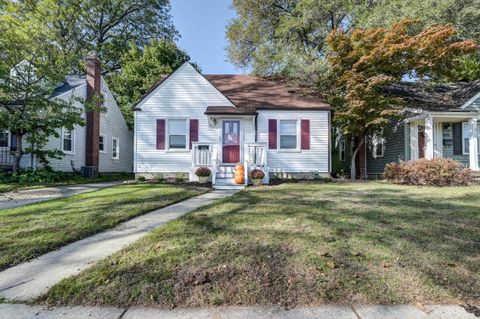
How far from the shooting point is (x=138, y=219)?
5.36m

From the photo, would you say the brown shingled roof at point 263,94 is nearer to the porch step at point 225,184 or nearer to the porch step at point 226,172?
the porch step at point 226,172

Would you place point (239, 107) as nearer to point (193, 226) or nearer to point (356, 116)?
point (356, 116)

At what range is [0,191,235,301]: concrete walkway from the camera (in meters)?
2.73

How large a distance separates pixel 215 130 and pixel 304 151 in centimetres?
420

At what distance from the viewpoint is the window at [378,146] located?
1658cm

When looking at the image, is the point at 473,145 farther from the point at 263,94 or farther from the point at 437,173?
the point at 263,94

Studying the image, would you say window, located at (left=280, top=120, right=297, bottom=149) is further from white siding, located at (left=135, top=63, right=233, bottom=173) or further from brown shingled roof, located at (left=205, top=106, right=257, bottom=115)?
white siding, located at (left=135, top=63, right=233, bottom=173)

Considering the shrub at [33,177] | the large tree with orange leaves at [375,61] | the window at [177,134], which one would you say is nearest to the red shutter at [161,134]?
the window at [177,134]

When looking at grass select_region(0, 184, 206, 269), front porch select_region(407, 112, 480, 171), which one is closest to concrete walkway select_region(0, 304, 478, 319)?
grass select_region(0, 184, 206, 269)

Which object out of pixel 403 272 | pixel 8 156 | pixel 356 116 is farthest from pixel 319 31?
pixel 403 272

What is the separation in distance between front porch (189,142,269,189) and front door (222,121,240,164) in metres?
0.49

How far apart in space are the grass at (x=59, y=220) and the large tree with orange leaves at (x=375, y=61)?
9.25 m

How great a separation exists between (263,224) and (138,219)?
2339 millimetres

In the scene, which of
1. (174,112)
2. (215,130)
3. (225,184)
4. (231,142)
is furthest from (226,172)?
(174,112)
